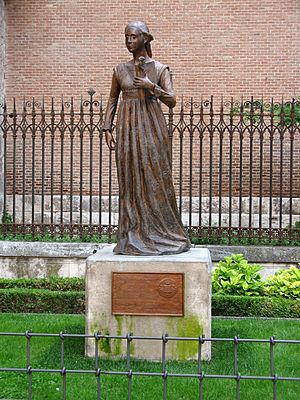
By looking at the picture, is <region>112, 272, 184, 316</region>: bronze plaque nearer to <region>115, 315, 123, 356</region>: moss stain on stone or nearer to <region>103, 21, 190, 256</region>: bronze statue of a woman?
<region>115, 315, 123, 356</region>: moss stain on stone

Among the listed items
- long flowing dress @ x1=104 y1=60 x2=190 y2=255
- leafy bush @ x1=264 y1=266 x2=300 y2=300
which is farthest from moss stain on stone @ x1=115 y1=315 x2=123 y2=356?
leafy bush @ x1=264 y1=266 x2=300 y2=300

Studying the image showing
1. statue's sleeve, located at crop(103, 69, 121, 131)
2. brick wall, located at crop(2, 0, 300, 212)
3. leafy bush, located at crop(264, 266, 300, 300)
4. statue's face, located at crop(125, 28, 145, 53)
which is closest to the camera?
statue's face, located at crop(125, 28, 145, 53)

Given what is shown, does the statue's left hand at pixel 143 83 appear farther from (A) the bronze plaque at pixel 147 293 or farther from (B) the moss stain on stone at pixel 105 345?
(B) the moss stain on stone at pixel 105 345

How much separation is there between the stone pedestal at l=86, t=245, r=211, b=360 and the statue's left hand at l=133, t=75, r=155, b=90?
5.50ft

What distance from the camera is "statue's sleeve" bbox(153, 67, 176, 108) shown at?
5.90 meters

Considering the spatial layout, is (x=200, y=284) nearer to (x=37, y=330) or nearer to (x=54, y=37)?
(x=37, y=330)

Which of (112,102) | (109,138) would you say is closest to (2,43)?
(112,102)

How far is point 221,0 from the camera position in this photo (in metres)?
15.5

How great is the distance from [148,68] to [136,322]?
8.33 feet

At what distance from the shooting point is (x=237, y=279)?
8.62 metres

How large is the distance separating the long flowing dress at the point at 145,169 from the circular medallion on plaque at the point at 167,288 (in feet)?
1.18

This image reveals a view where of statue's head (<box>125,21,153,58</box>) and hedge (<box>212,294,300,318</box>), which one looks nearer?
statue's head (<box>125,21,153,58</box>)

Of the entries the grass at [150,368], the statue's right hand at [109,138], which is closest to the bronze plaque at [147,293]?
the grass at [150,368]

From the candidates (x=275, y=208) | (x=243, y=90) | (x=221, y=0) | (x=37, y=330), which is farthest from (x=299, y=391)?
(x=221, y=0)
